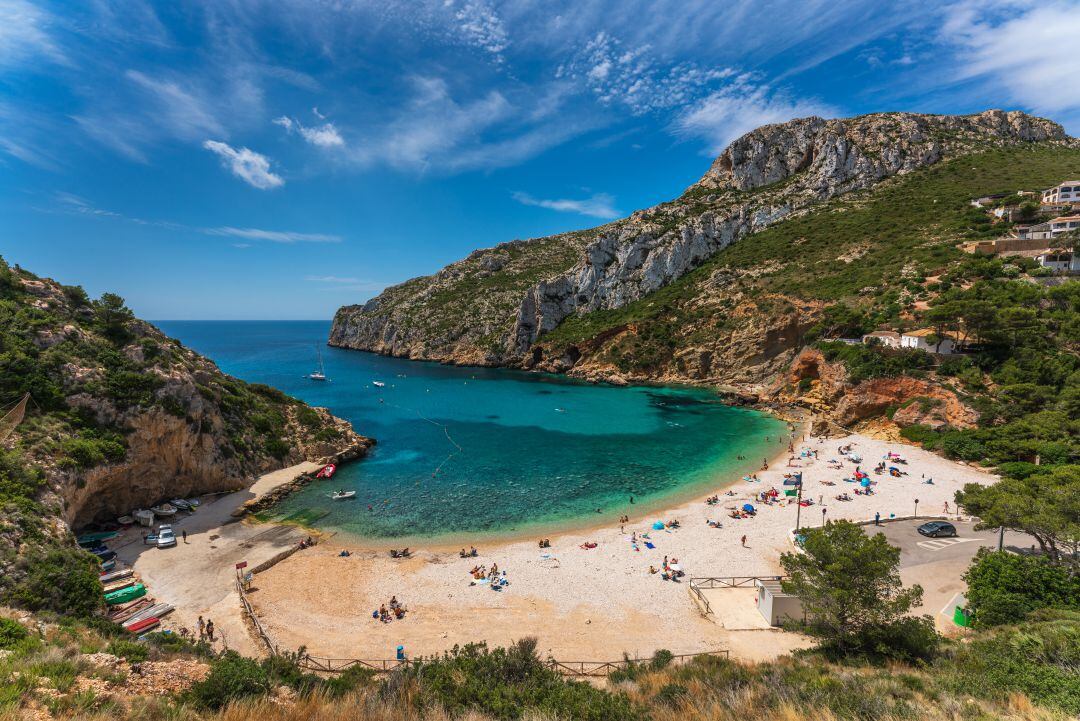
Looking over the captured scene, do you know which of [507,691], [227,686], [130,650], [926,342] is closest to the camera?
[227,686]

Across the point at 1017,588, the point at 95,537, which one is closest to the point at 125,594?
the point at 95,537

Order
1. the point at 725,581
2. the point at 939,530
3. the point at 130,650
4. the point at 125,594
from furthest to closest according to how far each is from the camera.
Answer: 1. the point at 939,530
2. the point at 725,581
3. the point at 125,594
4. the point at 130,650

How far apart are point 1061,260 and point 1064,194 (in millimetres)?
20166

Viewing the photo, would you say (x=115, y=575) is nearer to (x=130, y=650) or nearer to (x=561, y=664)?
(x=130, y=650)

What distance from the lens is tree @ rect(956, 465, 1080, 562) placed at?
1249 cm

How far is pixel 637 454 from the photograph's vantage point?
35.5 metres

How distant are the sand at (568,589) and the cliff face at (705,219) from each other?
188ft

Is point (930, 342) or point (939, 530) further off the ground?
point (930, 342)

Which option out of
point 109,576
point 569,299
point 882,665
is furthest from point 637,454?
point 569,299

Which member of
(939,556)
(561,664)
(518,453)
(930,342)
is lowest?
(561,664)

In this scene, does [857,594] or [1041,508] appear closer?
[857,594]

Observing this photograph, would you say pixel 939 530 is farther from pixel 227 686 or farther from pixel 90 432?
pixel 90 432

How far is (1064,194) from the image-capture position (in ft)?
163

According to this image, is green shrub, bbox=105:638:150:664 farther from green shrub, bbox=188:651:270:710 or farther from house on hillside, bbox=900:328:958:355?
house on hillside, bbox=900:328:958:355
